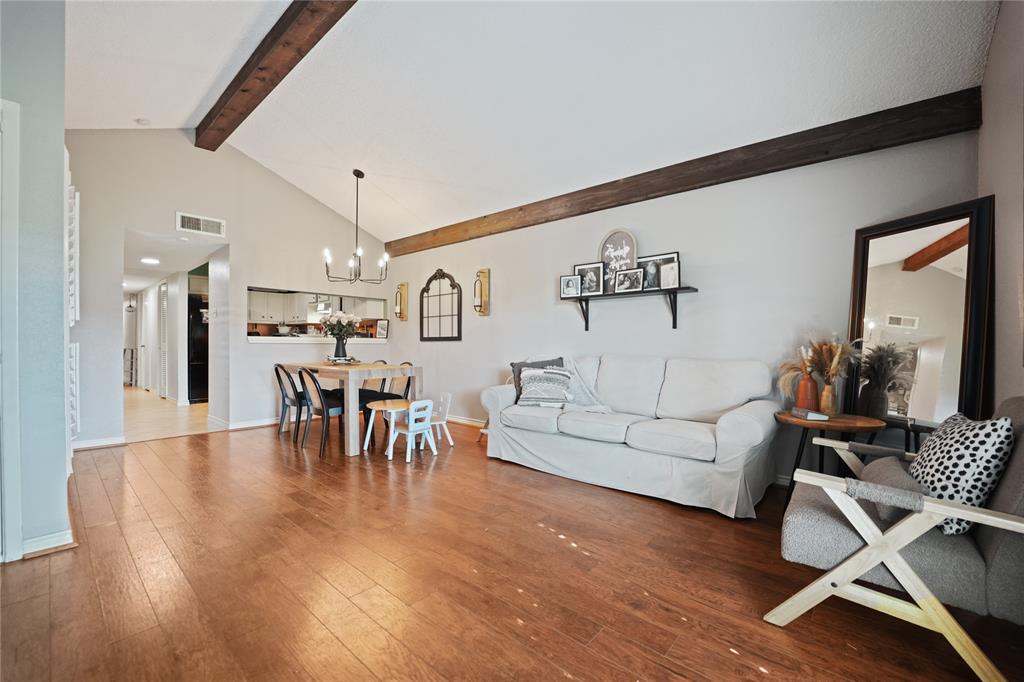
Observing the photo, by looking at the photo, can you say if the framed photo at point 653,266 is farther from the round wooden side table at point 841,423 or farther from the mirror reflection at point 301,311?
the mirror reflection at point 301,311

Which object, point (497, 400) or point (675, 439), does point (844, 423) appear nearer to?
point (675, 439)

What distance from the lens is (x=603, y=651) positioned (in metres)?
1.46

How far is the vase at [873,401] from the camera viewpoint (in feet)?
8.70

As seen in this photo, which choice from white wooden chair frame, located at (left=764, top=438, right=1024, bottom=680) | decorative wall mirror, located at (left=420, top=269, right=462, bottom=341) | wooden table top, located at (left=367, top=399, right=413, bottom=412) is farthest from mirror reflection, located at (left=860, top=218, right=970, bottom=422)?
decorative wall mirror, located at (left=420, top=269, right=462, bottom=341)

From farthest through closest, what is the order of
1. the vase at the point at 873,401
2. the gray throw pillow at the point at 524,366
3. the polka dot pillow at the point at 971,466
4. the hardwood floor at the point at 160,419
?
the hardwood floor at the point at 160,419 → the gray throw pillow at the point at 524,366 → the vase at the point at 873,401 → the polka dot pillow at the point at 971,466

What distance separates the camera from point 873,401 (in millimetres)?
2703

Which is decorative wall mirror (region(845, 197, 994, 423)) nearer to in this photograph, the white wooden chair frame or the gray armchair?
the gray armchair

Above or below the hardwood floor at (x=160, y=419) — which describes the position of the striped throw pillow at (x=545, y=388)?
above

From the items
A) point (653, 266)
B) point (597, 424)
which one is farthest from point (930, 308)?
point (597, 424)

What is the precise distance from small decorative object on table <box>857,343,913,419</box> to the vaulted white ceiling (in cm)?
153

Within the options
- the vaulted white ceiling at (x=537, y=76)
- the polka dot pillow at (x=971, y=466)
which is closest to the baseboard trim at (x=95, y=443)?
the vaulted white ceiling at (x=537, y=76)

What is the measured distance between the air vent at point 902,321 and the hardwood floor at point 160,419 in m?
6.15

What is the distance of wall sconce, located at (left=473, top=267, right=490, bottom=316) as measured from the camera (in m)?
5.11

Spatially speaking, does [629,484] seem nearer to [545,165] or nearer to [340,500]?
[340,500]
